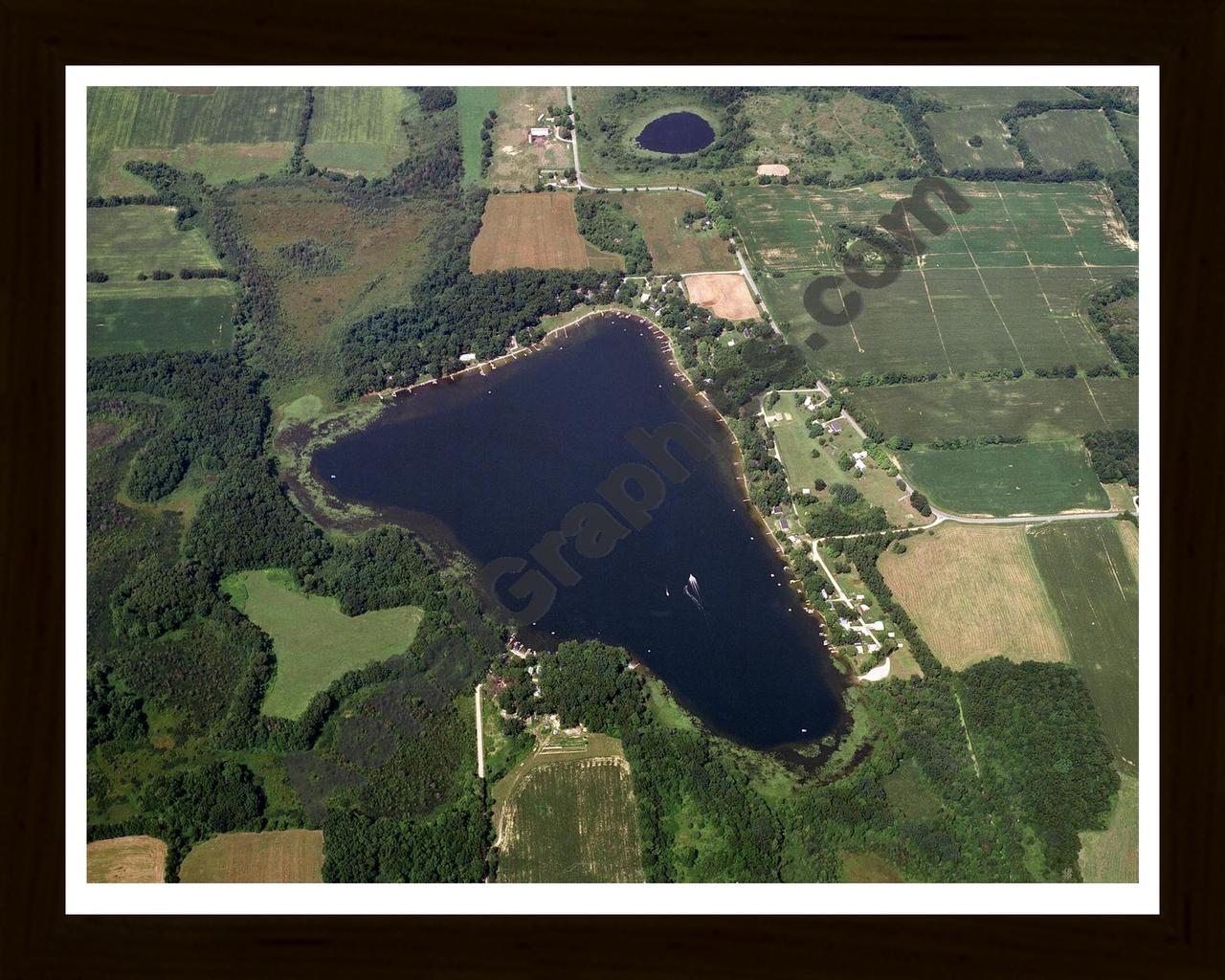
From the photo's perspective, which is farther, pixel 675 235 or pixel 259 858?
pixel 675 235

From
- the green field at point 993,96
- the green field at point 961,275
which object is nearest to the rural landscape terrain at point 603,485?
the green field at point 961,275

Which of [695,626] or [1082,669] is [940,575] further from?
[695,626]

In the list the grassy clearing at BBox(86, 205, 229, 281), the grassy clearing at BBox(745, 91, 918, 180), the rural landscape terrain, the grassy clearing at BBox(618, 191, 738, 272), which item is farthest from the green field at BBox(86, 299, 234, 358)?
the grassy clearing at BBox(745, 91, 918, 180)

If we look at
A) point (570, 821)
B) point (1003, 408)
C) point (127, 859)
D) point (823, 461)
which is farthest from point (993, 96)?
point (127, 859)

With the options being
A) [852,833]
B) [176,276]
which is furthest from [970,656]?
[176,276]

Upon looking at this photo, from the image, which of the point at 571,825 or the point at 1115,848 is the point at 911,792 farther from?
the point at 571,825

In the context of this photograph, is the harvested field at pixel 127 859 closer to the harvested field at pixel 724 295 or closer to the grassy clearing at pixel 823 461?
the grassy clearing at pixel 823 461
